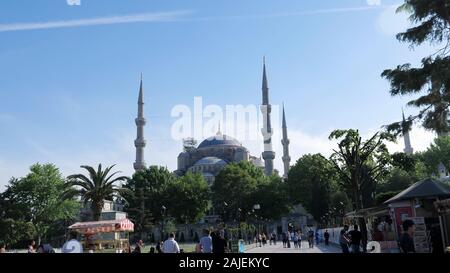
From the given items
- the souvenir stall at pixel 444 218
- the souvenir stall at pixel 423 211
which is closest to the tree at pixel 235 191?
the souvenir stall at pixel 423 211

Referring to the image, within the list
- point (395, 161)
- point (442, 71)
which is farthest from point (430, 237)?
point (395, 161)

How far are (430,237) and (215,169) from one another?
254 feet

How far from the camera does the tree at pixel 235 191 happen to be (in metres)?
63.1

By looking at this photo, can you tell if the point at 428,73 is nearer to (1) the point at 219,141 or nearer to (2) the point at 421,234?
(2) the point at 421,234

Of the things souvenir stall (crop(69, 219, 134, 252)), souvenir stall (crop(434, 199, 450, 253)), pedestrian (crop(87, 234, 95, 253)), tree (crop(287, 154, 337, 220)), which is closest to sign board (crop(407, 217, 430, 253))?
souvenir stall (crop(434, 199, 450, 253))

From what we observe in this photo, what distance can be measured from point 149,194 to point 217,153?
39.3m

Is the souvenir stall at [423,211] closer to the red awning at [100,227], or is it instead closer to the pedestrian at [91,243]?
the red awning at [100,227]

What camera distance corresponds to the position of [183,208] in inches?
2406

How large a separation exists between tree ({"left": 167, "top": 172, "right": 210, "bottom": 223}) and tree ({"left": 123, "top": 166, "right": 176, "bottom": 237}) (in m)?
0.99

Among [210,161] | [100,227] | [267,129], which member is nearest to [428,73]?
[100,227]

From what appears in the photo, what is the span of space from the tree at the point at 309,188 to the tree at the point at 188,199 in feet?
42.9

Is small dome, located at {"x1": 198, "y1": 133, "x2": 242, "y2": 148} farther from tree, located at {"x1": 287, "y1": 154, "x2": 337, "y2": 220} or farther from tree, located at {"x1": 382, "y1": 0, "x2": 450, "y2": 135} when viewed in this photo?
tree, located at {"x1": 382, "y1": 0, "x2": 450, "y2": 135}
